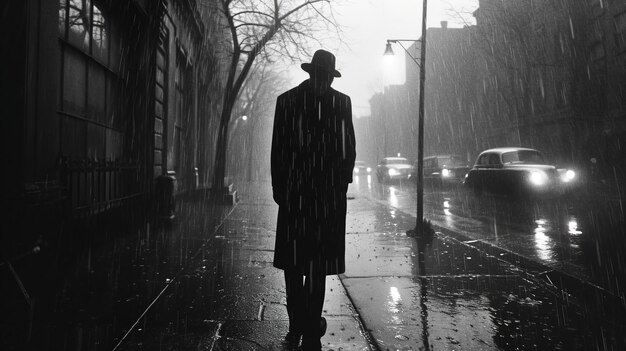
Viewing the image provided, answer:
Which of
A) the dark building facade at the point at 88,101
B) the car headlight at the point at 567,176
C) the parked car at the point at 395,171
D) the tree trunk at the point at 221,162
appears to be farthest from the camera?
the parked car at the point at 395,171

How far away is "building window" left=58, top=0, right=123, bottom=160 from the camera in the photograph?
5.88 metres

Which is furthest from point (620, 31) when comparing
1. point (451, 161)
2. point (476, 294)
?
point (476, 294)

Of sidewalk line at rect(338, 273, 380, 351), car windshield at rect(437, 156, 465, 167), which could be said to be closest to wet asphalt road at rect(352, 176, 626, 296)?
sidewalk line at rect(338, 273, 380, 351)

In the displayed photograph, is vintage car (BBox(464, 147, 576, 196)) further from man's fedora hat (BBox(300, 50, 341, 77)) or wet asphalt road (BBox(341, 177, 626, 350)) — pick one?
man's fedora hat (BBox(300, 50, 341, 77))

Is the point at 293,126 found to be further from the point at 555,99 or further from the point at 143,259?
the point at 555,99

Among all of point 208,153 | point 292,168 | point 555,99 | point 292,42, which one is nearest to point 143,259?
point 292,168

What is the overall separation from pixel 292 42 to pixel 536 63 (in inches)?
640

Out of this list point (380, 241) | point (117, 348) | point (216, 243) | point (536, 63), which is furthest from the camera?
point (536, 63)

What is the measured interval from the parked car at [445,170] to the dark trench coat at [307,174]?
20276 millimetres

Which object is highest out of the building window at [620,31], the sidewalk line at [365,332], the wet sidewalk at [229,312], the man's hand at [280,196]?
the building window at [620,31]

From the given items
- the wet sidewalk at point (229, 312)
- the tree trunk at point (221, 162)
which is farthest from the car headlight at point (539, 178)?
the wet sidewalk at point (229, 312)

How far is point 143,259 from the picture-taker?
5.75m

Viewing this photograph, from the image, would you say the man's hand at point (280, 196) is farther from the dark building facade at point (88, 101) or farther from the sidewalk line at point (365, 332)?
the dark building facade at point (88, 101)

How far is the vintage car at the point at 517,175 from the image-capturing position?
539 inches
